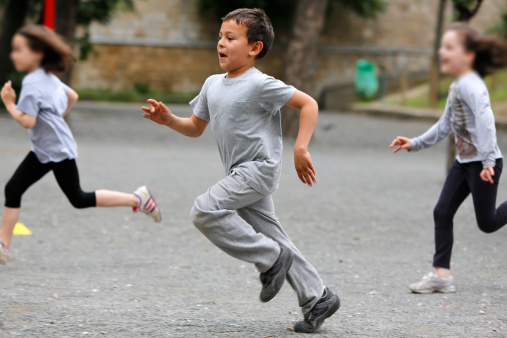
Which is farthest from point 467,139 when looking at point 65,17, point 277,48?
point 277,48

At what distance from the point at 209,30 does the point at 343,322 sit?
1322 inches

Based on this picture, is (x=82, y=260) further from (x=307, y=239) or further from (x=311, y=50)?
(x=311, y=50)

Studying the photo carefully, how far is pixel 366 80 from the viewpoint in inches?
1359

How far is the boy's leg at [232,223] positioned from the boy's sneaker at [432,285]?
5.08ft

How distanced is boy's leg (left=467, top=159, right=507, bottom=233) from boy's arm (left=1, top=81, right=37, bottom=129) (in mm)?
2849

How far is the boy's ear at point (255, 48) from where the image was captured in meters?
3.90

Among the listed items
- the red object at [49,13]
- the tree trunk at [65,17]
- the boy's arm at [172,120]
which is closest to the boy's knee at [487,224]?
the boy's arm at [172,120]

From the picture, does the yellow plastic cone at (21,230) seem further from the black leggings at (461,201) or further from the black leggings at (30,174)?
the black leggings at (461,201)

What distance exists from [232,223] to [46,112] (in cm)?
201

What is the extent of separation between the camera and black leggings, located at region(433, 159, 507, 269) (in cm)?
485

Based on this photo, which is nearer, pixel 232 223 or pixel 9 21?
pixel 232 223

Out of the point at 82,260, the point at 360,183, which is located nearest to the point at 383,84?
the point at 360,183

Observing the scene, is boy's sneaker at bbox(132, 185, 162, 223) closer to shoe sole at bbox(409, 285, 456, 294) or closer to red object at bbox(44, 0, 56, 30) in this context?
shoe sole at bbox(409, 285, 456, 294)

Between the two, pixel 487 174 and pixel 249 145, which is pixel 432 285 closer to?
pixel 487 174
